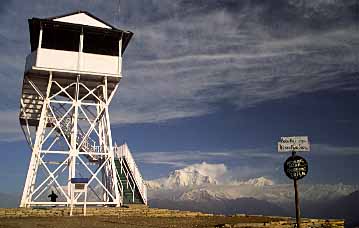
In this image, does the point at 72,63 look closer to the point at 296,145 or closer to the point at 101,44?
the point at 101,44

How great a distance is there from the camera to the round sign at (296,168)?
39.0 feet

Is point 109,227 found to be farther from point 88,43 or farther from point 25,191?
point 88,43

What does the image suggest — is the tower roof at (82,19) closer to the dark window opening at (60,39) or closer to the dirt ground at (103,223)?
the dark window opening at (60,39)

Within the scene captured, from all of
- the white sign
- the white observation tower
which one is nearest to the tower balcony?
the white observation tower

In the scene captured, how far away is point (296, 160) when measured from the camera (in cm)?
1196

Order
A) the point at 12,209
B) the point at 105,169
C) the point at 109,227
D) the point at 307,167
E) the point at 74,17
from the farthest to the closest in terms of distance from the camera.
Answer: the point at 105,169 → the point at 74,17 → the point at 12,209 → the point at 109,227 → the point at 307,167

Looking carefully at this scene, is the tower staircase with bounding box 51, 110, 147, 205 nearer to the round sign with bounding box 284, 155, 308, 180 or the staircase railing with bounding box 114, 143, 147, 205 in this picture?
the staircase railing with bounding box 114, 143, 147, 205

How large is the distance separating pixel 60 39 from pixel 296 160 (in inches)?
955

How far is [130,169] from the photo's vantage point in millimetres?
33188

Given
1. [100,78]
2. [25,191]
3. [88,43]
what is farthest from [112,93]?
[25,191]

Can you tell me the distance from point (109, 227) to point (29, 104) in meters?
21.7

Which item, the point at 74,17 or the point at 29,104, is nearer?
the point at 74,17

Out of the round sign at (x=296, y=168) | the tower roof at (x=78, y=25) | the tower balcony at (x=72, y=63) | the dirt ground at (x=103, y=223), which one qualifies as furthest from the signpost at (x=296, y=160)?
the tower roof at (x=78, y=25)

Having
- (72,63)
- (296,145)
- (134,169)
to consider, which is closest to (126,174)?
(134,169)
